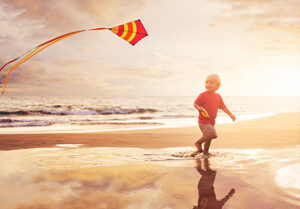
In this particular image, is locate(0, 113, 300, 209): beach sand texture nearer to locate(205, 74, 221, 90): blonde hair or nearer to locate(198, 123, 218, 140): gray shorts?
locate(198, 123, 218, 140): gray shorts

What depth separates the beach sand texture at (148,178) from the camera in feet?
8.81

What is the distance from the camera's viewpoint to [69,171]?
3.86 meters

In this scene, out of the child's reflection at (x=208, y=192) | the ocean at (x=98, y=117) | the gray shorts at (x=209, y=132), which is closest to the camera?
the child's reflection at (x=208, y=192)

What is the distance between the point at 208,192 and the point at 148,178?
2.64ft

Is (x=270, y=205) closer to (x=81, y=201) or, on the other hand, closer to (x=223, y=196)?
(x=223, y=196)

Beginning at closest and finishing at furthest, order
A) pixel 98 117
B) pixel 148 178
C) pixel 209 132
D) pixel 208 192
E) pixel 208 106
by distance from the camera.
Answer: pixel 208 192, pixel 148 178, pixel 209 132, pixel 208 106, pixel 98 117

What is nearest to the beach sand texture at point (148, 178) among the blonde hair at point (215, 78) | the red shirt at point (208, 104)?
the red shirt at point (208, 104)

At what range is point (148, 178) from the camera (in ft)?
11.4

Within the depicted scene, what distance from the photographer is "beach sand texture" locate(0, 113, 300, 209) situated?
Answer: 2.69 metres

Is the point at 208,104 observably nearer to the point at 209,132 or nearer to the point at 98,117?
the point at 209,132

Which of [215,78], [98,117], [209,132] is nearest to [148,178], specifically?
[209,132]

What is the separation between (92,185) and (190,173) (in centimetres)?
131

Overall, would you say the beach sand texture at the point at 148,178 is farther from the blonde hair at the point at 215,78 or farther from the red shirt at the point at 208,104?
the blonde hair at the point at 215,78

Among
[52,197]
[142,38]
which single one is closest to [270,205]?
[52,197]
